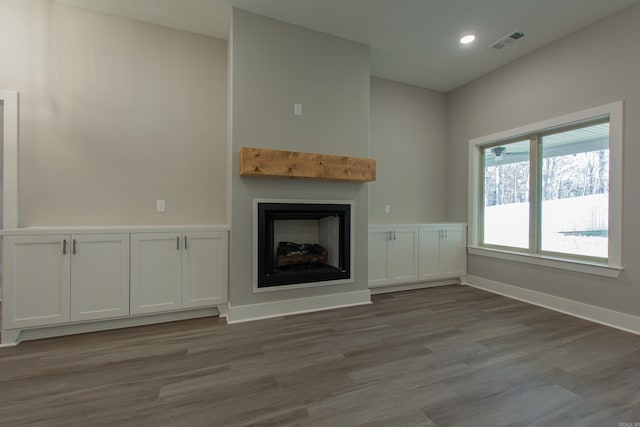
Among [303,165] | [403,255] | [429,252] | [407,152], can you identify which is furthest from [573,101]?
[303,165]

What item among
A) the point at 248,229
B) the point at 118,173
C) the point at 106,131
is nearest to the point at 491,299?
the point at 248,229

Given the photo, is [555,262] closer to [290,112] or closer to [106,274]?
[290,112]

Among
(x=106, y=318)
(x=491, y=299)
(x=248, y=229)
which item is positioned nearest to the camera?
(x=106, y=318)

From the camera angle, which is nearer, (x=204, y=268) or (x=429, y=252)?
(x=204, y=268)

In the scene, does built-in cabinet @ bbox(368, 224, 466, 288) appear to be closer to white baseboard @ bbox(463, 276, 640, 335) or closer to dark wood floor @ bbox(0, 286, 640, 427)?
white baseboard @ bbox(463, 276, 640, 335)

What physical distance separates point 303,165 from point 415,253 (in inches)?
82.8

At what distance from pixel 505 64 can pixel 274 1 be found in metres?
3.13

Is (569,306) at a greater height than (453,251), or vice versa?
(453,251)

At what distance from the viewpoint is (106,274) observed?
98.0 inches

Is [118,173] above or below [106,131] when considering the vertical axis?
below

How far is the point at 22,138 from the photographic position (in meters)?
2.61

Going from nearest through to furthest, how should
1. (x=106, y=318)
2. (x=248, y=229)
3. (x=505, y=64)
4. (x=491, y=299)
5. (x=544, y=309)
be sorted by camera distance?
(x=106, y=318) < (x=248, y=229) < (x=544, y=309) < (x=491, y=299) < (x=505, y=64)

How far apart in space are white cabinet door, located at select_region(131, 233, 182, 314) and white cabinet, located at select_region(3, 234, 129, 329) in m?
0.07

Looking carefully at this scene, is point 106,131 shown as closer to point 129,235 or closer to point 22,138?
point 22,138
